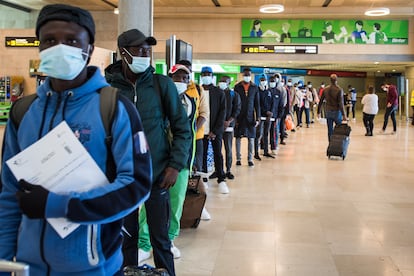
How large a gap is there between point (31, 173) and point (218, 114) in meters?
5.91

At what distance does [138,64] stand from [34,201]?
1774 millimetres

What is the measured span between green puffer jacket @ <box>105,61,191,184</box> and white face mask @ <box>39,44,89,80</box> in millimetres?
1375

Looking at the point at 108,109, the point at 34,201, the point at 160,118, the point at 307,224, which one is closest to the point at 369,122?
the point at 307,224

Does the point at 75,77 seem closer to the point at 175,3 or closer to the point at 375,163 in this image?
the point at 375,163

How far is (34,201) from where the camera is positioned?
1407 mm

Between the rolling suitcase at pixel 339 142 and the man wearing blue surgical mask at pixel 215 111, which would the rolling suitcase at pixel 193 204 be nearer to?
the man wearing blue surgical mask at pixel 215 111

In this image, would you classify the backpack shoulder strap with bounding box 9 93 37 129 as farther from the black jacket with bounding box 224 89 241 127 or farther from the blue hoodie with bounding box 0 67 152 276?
the black jacket with bounding box 224 89 241 127

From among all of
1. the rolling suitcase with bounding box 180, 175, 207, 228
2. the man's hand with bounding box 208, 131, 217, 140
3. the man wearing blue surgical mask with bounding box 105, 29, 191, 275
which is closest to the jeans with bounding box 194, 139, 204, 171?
the man's hand with bounding box 208, 131, 217, 140

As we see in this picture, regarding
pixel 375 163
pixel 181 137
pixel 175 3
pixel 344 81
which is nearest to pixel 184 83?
pixel 181 137

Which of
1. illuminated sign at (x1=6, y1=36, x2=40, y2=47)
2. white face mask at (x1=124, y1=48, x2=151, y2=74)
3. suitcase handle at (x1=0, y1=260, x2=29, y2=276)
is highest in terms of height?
illuminated sign at (x1=6, y1=36, x2=40, y2=47)

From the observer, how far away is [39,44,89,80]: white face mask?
1.55 meters

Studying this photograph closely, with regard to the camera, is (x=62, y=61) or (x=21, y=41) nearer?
(x=62, y=61)

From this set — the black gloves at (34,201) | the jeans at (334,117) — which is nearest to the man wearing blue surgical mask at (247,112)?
the jeans at (334,117)

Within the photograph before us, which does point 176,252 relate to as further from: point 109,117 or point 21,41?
point 21,41
